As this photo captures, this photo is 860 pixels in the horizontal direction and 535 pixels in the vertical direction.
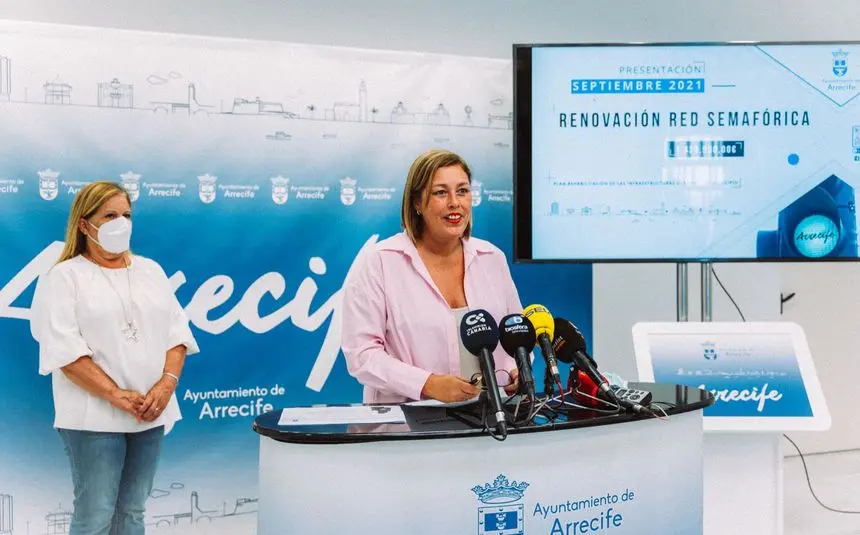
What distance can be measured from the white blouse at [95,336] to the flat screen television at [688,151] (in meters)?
1.55

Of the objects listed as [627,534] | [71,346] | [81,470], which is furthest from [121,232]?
[627,534]

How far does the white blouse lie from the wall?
124cm

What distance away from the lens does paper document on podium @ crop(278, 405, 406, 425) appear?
6.04ft

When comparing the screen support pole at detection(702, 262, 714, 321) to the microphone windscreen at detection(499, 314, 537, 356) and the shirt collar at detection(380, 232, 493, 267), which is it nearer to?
the shirt collar at detection(380, 232, 493, 267)

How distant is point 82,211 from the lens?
297cm

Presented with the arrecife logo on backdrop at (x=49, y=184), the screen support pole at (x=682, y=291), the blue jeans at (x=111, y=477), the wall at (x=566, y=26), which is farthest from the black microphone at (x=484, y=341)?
the wall at (x=566, y=26)

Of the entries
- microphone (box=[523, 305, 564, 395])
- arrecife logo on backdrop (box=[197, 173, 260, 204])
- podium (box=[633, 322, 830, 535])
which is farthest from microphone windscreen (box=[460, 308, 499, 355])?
arrecife logo on backdrop (box=[197, 173, 260, 204])

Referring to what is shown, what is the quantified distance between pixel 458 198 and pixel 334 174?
1.48m

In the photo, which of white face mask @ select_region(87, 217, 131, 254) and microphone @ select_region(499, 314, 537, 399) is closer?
microphone @ select_region(499, 314, 537, 399)

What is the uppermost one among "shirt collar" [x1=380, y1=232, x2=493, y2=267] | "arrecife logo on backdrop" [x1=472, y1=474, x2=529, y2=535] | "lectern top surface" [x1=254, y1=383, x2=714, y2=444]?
"shirt collar" [x1=380, y1=232, x2=493, y2=267]

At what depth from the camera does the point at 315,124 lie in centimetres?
374

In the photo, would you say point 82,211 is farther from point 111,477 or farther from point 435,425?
point 435,425

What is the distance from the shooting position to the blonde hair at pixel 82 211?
2965mm

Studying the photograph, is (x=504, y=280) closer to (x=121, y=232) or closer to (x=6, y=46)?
(x=121, y=232)
